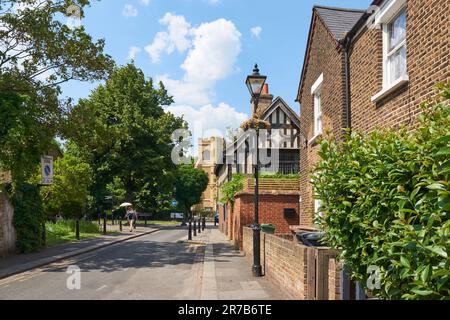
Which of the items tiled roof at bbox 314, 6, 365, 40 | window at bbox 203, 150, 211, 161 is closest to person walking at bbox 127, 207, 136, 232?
tiled roof at bbox 314, 6, 365, 40

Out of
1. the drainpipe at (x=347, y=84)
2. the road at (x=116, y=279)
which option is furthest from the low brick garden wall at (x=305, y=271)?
the drainpipe at (x=347, y=84)

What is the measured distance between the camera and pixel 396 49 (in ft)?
28.3

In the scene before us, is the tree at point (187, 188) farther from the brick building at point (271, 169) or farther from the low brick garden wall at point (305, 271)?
the low brick garden wall at point (305, 271)

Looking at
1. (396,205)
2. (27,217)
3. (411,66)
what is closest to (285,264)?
(411,66)

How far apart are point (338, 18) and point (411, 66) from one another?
6.39 m

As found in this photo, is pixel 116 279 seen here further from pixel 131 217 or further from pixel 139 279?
pixel 131 217

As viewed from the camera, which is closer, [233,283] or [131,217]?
[233,283]

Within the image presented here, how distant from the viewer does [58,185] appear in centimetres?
2431

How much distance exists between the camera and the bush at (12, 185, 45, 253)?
53.6ft

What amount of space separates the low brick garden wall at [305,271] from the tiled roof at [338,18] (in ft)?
19.6

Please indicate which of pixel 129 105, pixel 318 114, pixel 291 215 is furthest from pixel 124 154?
pixel 318 114

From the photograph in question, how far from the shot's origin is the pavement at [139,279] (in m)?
9.12
